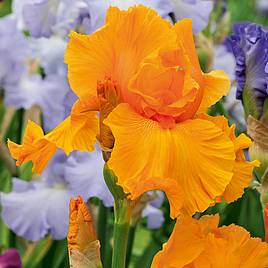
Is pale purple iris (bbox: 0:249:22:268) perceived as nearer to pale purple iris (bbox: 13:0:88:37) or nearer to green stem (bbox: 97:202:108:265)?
green stem (bbox: 97:202:108:265)

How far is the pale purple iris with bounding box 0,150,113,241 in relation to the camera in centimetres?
115

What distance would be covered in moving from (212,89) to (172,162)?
113mm

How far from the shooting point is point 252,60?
871 mm

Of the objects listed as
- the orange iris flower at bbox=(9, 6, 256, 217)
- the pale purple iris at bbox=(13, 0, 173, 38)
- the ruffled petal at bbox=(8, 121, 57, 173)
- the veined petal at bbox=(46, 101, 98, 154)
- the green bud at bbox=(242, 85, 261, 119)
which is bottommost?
the pale purple iris at bbox=(13, 0, 173, 38)

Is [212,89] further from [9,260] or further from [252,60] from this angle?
[9,260]

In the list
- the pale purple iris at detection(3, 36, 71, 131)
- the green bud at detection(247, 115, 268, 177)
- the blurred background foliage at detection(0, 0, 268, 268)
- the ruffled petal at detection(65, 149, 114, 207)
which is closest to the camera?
the green bud at detection(247, 115, 268, 177)

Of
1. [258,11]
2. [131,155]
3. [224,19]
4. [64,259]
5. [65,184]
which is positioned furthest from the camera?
[258,11]

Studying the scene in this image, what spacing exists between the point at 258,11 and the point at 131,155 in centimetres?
309

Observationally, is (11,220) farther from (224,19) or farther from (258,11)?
(258,11)

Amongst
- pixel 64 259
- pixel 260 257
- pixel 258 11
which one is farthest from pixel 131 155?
pixel 258 11

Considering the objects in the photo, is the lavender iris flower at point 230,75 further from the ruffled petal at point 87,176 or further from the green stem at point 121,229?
the green stem at point 121,229

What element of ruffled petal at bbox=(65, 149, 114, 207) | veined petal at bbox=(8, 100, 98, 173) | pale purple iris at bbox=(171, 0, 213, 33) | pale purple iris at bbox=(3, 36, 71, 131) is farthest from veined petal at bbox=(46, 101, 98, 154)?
pale purple iris at bbox=(3, 36, 71, 131)

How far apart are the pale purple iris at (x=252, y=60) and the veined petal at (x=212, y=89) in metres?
0.14

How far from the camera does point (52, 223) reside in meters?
1.24
